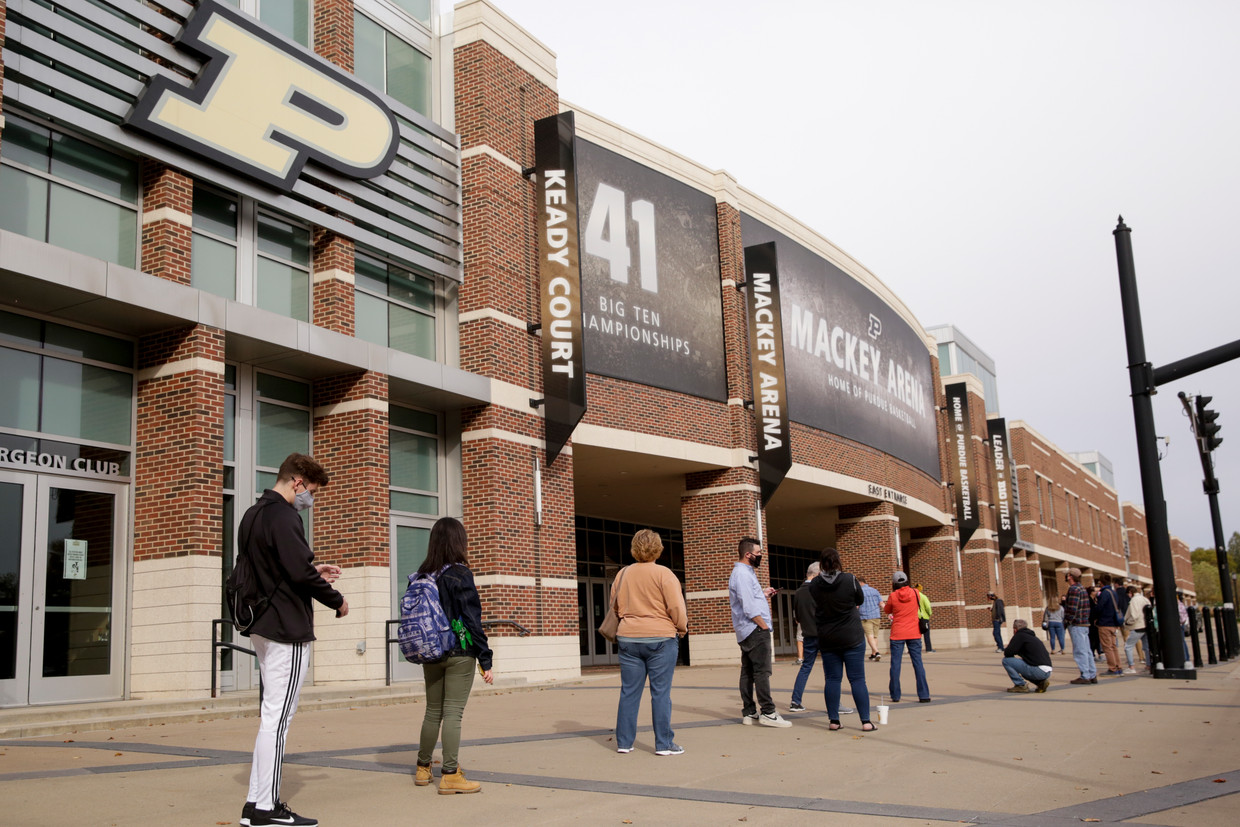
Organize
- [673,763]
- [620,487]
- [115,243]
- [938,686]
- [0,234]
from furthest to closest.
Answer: [620,487] < [938,686] < [115,243] < [0,234] < [673,763]

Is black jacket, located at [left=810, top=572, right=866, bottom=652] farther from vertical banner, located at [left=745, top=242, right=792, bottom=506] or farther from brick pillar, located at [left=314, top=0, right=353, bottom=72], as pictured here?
vertical banner, located at [left=745, top=242, right=792, bottom=506]

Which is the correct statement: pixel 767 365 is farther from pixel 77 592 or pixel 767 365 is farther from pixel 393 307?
pixel 77 592

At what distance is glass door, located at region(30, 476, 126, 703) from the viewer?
12.8 meters

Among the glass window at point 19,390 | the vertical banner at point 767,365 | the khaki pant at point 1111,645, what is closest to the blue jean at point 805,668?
the khaki pant at point 1111,645

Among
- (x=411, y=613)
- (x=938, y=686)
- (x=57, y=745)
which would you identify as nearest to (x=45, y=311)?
(x=57, y=745)

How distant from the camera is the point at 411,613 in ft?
22.2

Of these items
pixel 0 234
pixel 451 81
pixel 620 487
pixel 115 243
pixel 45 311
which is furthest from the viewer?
pixel 620 487

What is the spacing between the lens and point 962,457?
4253 centimetres

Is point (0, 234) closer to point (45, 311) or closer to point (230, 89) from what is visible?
point (45, 311)

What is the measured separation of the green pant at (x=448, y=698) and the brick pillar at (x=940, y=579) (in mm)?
34589

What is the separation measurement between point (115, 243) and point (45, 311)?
1353 mm

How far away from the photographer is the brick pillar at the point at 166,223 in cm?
1401

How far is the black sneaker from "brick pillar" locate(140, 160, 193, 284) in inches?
390

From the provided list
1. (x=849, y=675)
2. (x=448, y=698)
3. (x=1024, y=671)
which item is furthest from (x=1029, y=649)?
(x=448, y=698)
